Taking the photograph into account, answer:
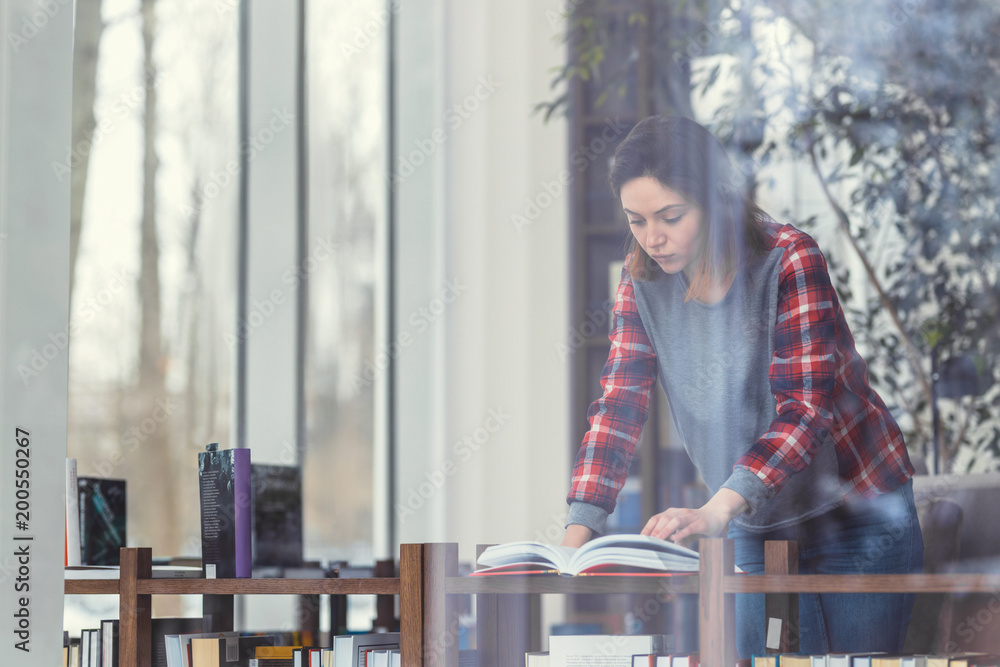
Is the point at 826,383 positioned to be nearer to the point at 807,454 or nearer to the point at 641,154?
the point at 807,454

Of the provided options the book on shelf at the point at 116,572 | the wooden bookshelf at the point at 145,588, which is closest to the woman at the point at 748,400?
the wooden bookshelf at the point at 145,588

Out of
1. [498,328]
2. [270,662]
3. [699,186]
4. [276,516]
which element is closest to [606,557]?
[270,662]

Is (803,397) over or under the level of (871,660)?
over

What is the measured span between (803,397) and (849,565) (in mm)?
314

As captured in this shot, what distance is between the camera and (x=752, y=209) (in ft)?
6.45

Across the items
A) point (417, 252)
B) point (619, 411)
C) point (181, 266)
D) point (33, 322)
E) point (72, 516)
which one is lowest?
point (72, 516)

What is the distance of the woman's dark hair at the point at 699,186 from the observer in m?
1.87

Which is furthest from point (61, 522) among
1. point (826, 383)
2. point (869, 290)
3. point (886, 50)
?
point (886, 50)

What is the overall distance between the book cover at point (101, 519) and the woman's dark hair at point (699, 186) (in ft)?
4.06

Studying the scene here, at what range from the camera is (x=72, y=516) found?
1.97 m

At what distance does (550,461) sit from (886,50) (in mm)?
1248

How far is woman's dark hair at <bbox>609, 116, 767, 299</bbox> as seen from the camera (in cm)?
187

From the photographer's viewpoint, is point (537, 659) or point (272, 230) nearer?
point (537, 659)

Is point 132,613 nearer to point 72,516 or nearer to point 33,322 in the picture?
point 72,516
